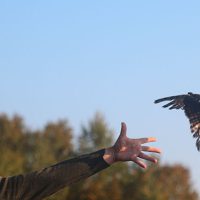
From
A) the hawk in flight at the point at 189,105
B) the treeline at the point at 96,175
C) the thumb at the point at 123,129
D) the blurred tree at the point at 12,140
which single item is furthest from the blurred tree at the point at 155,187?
the thumb at the point at 123,129

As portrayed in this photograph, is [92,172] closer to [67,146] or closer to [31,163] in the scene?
[31,163]

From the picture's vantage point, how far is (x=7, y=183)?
3.56 metres

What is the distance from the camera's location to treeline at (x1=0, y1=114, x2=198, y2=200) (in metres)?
36.5

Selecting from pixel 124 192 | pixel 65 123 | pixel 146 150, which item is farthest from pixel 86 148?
pixel 146 150

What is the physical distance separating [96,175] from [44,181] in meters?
35.0

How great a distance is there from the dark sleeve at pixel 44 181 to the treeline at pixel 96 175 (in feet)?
90.5

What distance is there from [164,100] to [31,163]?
34.9m

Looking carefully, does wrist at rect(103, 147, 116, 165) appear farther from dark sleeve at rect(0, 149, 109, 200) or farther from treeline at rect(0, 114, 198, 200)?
treeline at rect(0, 114, 198, 200)

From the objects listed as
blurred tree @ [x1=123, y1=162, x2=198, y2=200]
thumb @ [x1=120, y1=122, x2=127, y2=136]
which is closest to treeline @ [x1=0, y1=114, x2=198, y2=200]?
blurred tree @ [x1=123, y1=162, x2=198, y2=200]

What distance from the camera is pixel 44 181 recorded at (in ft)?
11.6

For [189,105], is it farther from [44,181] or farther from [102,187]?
[102,187]

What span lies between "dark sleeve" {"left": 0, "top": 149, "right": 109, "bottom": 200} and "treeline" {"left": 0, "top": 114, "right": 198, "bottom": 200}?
90.5 ft

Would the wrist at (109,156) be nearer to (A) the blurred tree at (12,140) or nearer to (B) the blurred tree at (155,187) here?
(B) the blurred tree at (155,187)

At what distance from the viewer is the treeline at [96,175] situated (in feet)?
120
